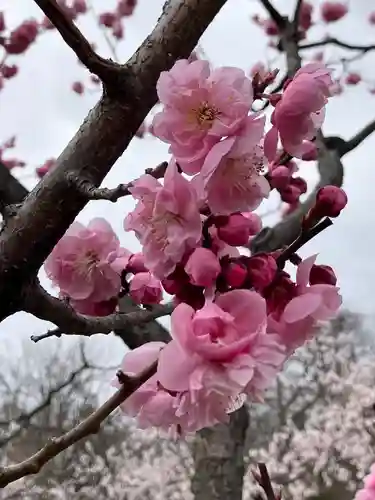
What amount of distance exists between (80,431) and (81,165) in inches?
6.9

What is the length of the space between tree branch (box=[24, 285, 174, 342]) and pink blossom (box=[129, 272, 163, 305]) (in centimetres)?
1

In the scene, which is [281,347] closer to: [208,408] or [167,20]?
[208,408]

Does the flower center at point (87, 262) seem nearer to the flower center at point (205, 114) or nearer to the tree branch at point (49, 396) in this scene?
the flower center at point (205, 114)

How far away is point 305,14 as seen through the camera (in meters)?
2.76

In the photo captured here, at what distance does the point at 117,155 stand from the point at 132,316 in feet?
0.46

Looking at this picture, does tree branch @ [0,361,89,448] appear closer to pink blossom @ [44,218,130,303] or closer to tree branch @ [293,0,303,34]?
pink blossom @ [44,218,130,303]

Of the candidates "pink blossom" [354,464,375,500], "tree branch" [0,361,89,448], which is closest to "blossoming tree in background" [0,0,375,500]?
"pink blossom" [354,464,375,500]

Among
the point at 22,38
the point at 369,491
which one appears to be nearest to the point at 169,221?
Result: the point at 369,491

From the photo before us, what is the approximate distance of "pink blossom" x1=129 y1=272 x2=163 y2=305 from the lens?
0.47m

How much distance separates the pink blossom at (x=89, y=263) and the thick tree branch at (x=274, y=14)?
1.40 metres

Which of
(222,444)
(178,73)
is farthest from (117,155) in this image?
(222,444)

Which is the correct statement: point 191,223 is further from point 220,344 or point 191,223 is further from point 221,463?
point 221,463

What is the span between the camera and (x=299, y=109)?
42 cm

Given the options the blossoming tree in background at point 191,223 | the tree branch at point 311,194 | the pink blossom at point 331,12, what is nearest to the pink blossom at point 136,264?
the blossoming tree in background at point 191,223
